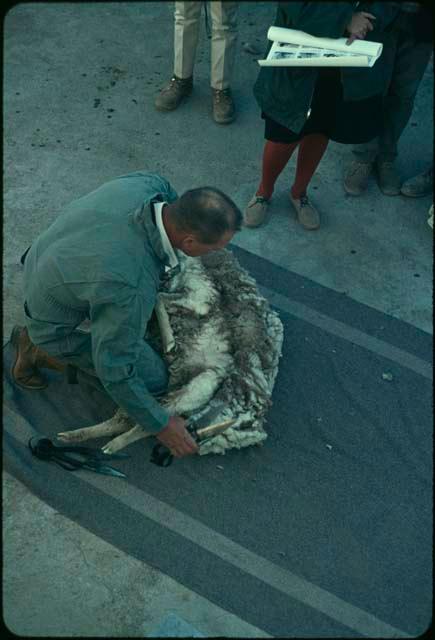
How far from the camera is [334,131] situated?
137 inches

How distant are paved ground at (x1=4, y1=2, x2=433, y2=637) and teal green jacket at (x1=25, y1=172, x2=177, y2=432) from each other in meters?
0.65

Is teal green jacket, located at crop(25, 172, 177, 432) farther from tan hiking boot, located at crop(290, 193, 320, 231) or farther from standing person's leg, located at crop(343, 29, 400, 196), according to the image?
standing person's leg, located at crop(343, 29, 400, 196)

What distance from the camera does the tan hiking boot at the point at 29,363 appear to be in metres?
2.91

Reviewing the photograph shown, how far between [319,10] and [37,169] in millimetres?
1994

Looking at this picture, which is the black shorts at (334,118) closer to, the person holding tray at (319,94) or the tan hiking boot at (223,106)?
the person holding tray at (319,94)

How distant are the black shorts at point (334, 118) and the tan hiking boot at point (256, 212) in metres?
0.47

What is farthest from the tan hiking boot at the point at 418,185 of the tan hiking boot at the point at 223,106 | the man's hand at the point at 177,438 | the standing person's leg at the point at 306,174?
the man's hand at the point at 177,438

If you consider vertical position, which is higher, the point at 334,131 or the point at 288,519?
the point at 334,131

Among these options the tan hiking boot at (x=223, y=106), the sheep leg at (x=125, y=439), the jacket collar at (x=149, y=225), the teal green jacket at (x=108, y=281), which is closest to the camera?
the teal green jacket at (x=108, y=281)

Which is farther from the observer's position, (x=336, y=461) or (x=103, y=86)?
(x=103, y=86)

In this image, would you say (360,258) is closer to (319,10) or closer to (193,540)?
(319,10)

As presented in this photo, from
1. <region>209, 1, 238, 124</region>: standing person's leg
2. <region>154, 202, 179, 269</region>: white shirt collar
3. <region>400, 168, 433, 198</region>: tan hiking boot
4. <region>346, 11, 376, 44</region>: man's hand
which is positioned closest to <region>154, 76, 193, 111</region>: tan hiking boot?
<region>209, 1, 238, 124</region>: standing person's leg

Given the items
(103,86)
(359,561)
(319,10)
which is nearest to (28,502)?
(359,561)

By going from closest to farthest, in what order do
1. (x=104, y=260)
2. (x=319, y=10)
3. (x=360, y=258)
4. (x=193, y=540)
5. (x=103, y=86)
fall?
(x=104, y=260), (x=193, y=540), (x=319, y=10), (x=360, y=258), (x=103, y=86)
